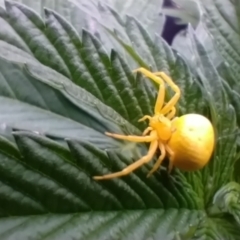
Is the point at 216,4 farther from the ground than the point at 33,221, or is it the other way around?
the point at 216,4

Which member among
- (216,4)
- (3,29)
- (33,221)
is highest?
(216,4)

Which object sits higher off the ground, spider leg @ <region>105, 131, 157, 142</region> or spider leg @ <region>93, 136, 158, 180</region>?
spider leg @ <region>105, 131, 157, 142</region>

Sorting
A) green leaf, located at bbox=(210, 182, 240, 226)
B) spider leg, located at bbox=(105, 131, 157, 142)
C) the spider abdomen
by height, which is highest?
the spider abdomen

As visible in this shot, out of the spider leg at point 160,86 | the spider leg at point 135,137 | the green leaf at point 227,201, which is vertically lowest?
the green leaf at point 227,201

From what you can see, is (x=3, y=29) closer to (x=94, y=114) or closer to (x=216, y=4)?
(x=94, y=114)

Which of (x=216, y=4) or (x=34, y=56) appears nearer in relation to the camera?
(x=34, y=56)

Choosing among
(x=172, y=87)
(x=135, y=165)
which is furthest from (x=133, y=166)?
(x=172, y=87)

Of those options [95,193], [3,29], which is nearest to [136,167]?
[95,193]

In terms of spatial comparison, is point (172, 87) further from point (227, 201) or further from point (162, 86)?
point (227, 201)

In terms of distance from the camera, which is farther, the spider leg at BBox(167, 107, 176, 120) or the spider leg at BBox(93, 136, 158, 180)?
the spider leg at BBox(167, 107, 176, 120)
